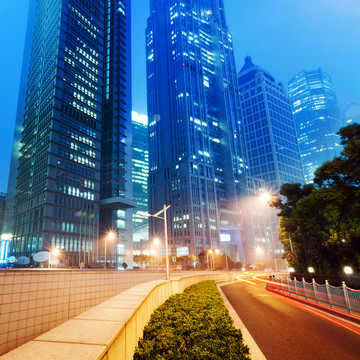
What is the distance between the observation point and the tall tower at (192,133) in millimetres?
142625

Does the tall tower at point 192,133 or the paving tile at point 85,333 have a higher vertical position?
the tall tower at point 192,133

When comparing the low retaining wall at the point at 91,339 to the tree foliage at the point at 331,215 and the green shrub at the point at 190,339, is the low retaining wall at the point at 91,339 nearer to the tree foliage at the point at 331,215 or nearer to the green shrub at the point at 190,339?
the green shrub at the point at 190,339

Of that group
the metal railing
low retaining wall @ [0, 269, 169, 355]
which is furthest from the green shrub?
the metal railing

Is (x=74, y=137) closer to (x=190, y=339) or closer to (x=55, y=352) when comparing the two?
(x=190, y=339)

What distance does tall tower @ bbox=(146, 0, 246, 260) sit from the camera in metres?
143

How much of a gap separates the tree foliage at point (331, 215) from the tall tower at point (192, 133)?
9337 centimetres

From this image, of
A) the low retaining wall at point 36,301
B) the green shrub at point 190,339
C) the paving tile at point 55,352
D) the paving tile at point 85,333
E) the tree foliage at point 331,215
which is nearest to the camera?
the paving tile at point 55,352

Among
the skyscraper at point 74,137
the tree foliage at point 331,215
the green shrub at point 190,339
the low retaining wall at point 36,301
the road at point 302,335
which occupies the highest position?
the skyscraper at point 74,137

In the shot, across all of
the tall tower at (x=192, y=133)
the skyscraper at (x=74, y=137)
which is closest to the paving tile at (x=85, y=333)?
the skyscraper at (x=74, y=137)

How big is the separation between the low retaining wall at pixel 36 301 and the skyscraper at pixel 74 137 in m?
72.1

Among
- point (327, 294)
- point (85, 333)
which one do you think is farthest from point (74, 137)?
point (85, 333)

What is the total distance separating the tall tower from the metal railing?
107552 mm

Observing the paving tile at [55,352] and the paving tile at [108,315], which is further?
the paving tile at [108,315]

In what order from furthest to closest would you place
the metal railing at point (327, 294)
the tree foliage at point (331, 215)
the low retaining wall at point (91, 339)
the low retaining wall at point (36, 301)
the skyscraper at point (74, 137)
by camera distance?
the skyscraper at point (74, 137), the tree foliage at point (331, 215), the metal railing at point (327, 294), the low retaining wall at point (36, 301), the low retaining wall at point (91, 339)
